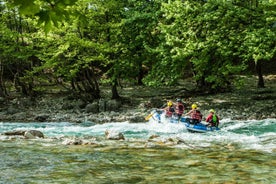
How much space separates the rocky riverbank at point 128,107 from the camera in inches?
1027

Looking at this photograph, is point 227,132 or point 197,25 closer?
point 227,132

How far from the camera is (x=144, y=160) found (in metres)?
11.9

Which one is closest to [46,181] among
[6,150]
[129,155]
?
[129,155]

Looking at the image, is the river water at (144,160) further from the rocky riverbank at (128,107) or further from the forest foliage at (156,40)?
the forest foliage at (156,40)

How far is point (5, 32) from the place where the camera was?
3042 cm

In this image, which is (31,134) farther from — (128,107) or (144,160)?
(128,107)

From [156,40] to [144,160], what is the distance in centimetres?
2077

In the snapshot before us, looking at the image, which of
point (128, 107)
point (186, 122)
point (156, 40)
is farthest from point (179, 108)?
point (156, 40)

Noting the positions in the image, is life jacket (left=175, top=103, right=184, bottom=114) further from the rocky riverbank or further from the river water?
the river water

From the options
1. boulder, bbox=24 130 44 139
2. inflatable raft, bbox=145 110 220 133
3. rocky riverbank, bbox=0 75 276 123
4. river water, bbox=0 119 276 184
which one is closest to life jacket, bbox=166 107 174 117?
inflatable raft, bbox=145 110 220 133

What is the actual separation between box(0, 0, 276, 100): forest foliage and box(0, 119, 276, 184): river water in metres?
7.94

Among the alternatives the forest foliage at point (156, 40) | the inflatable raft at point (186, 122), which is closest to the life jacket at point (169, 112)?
the inflatable raft at point (186, 122)

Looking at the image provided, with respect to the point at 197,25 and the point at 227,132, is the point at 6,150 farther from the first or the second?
the point at 197,25

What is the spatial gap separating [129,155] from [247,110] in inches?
595
